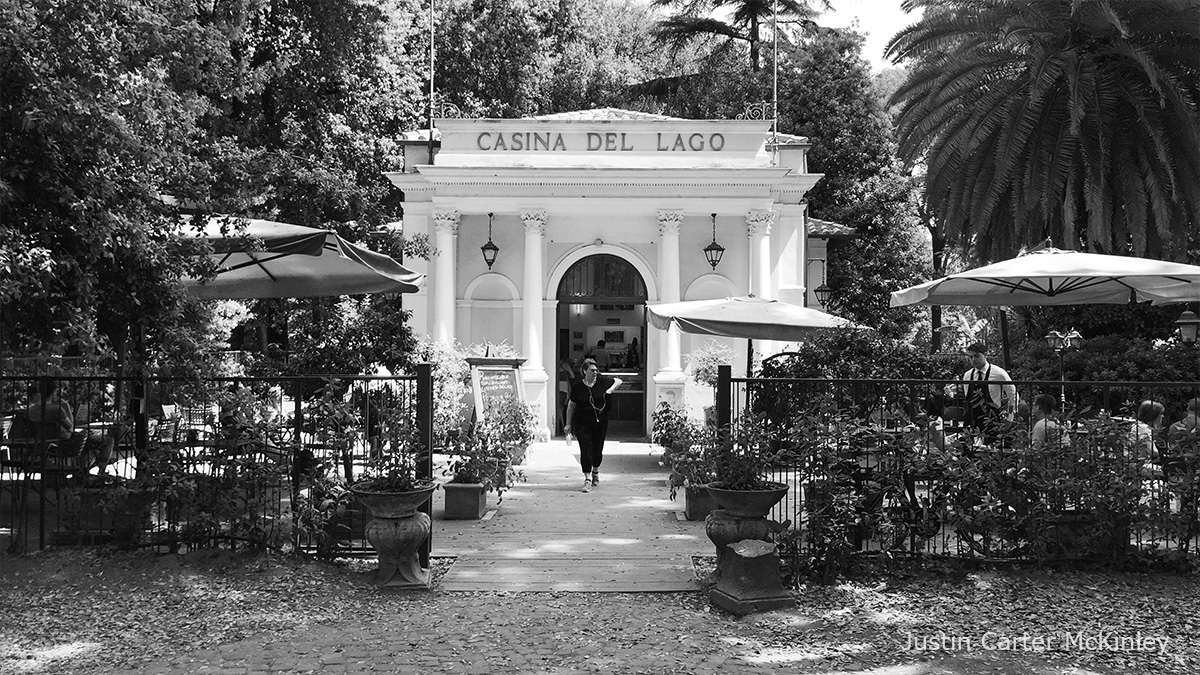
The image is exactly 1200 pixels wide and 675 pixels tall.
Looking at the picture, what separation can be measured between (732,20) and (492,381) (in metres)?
23.7

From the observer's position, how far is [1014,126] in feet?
49.7

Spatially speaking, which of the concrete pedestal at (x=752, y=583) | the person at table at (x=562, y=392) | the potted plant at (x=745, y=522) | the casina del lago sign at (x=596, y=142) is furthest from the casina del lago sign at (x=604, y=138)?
the concrete pedestal at (x=752, y=583)

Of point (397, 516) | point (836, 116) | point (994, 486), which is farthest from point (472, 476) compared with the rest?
point (836, 116)

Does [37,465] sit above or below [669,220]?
below

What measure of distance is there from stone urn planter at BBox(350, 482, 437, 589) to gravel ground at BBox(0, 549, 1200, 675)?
0.21 metres

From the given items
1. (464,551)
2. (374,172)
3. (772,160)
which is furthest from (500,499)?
(374,172)

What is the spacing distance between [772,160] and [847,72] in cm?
1205

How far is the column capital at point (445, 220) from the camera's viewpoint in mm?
18453

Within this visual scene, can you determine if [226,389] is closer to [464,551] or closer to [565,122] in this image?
[464,551]

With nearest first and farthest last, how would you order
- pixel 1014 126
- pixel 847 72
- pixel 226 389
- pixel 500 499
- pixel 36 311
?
1. pixel 36 311
2. pixel 226 389
3. pixel 500 499
4. pixel 1014 126
5. pixel 847 72

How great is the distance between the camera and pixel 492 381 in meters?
14.1

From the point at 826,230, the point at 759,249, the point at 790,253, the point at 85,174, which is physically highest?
the point at 826,230

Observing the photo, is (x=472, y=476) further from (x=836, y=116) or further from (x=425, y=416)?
(x=836, y=116)

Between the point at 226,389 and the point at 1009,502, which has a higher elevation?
the point at 226,389
